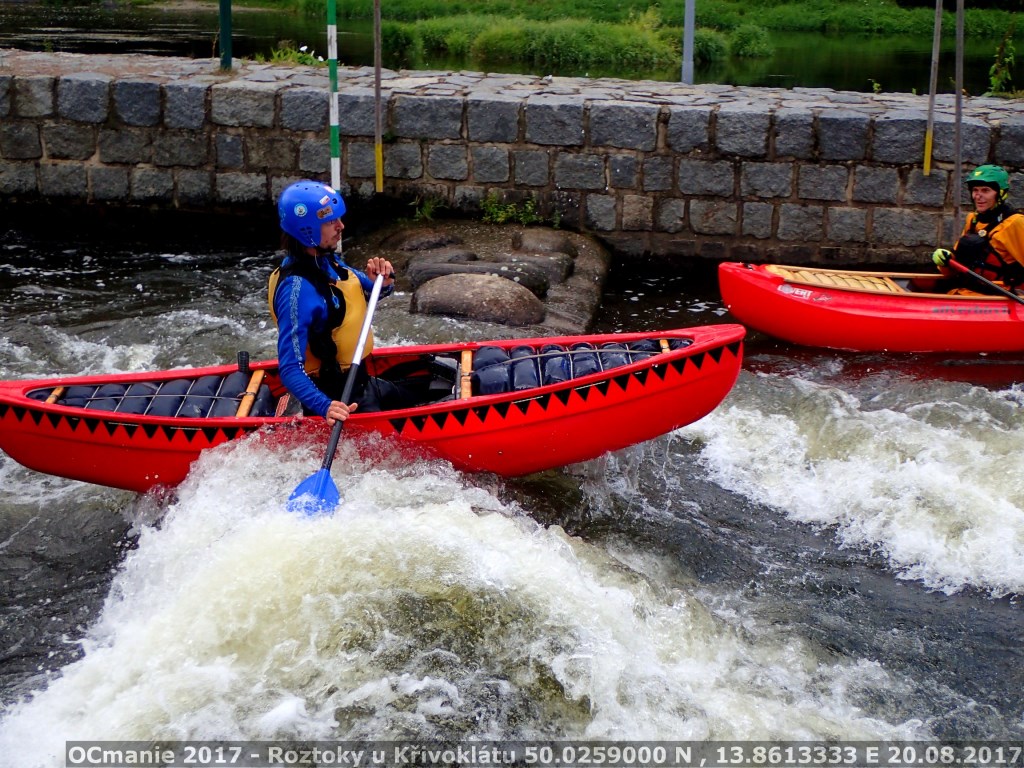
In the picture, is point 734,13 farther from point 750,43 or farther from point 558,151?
point 558,151

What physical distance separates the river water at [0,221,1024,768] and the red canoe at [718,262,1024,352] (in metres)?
0.77

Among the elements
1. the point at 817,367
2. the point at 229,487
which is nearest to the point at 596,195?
the point at 817,367

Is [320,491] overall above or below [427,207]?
below

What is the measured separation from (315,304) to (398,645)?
1548 millimetres

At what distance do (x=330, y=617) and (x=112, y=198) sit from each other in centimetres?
669

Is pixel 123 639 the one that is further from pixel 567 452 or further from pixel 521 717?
pixel 567 452

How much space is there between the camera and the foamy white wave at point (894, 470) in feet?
16.7

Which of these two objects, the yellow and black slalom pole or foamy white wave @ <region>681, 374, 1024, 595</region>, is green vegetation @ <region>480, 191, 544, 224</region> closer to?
the yellow and black slalom pole

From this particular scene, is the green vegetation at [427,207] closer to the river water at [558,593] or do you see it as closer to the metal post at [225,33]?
the metal post at [225,33]

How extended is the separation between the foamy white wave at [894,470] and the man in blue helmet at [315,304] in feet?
7.08

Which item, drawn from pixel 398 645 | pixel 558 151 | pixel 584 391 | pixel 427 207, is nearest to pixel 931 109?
pixel 558 151

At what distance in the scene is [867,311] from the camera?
731cm

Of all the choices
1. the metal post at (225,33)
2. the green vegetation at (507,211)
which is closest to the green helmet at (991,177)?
the green vegetation at (507,211)

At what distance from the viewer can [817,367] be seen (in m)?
7.39
